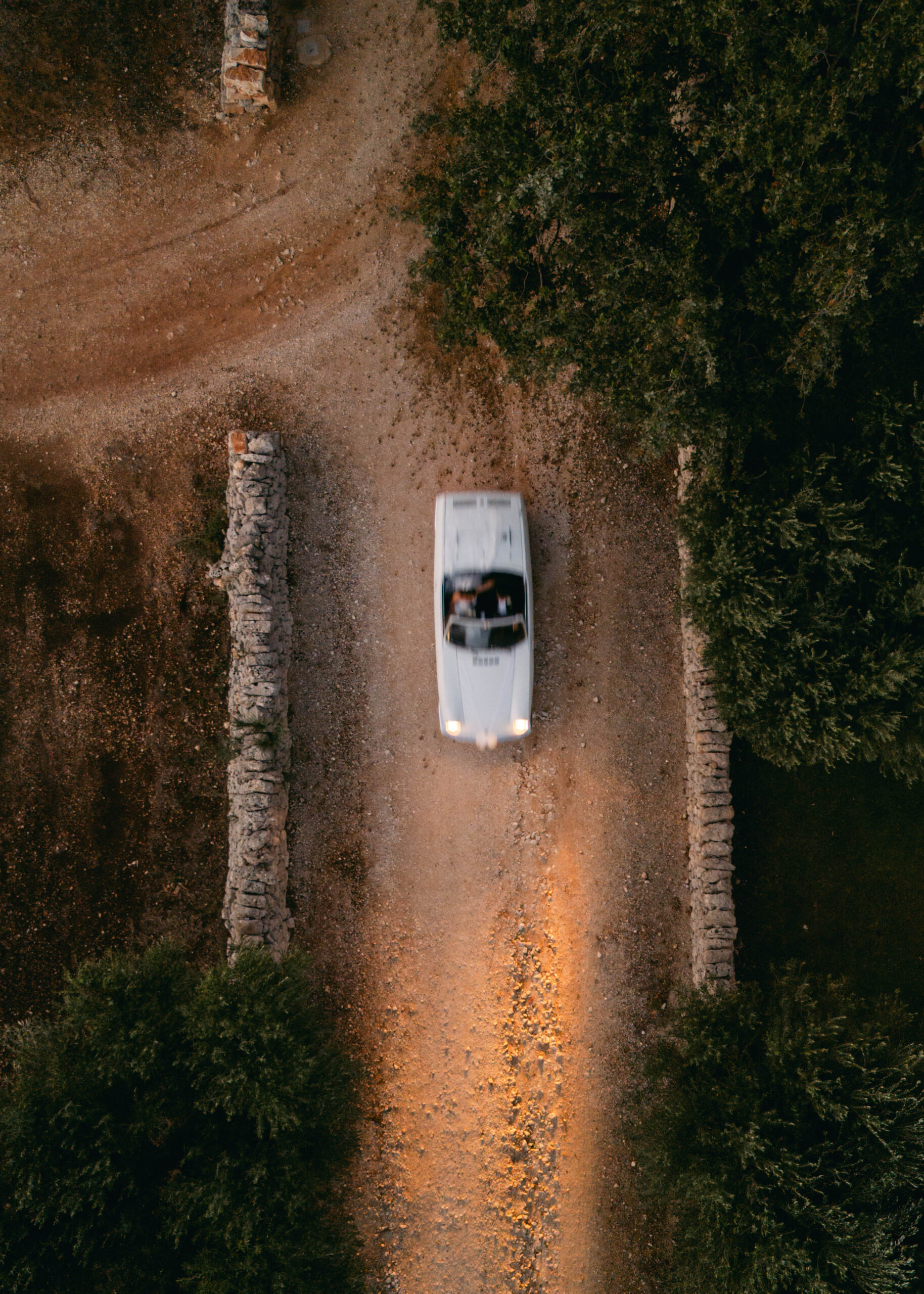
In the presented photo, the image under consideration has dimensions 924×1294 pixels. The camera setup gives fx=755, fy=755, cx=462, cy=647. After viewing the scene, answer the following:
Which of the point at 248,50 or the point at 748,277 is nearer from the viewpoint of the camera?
the point at 748,277

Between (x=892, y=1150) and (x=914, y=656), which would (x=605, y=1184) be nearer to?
(x=892, y=1150)

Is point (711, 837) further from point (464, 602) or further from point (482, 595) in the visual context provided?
point (464, 602)

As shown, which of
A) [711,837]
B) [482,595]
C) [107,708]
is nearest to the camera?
[482,595]

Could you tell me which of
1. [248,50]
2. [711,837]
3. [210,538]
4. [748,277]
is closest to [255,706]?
[210,538]

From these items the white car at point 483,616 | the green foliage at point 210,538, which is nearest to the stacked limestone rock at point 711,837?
the white car at point 483,616

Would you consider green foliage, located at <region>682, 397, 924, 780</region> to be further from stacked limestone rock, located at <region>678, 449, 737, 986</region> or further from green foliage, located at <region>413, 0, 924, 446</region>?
stacked limestone rock, located at <region>678, 449, 737, 986</region>

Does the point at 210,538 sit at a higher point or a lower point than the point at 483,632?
higher

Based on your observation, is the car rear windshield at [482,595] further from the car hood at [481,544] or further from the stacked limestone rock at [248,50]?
the stacked limestone rock at [248,50]

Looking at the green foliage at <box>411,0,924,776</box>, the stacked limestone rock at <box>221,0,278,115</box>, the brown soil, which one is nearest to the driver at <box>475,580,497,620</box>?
the green foliage at <box>411,0,924,776</box>
